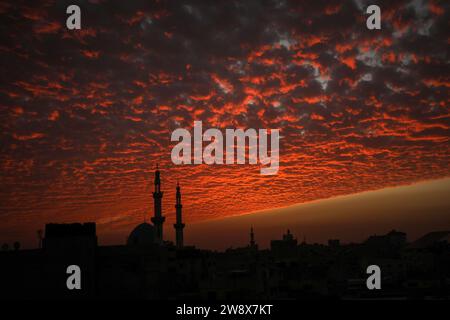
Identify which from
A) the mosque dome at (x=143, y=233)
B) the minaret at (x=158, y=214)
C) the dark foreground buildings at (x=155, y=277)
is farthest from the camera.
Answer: the mosque dome at (x=143, y=233)

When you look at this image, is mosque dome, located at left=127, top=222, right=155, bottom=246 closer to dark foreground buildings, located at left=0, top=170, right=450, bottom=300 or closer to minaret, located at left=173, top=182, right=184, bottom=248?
minaret, located at left=173, top=182, right=184, bottom=248

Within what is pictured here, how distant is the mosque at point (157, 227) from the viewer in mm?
59344

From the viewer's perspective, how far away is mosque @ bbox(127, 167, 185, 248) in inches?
2336

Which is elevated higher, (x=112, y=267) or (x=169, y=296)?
(x=112, y=267)

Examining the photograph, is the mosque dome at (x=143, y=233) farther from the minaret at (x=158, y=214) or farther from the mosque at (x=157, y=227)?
the minaret at (x=158, y=214)

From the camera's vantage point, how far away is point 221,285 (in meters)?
43.3

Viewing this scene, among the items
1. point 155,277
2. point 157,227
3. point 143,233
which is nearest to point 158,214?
point 157,227

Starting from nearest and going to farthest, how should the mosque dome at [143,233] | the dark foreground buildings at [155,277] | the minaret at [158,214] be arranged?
1. the dark foreground buildings at [155,277]
2. the minaret at [158,214]
3. the mosque dome at [143,233]

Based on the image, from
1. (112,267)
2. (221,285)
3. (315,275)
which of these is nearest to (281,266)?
(315,275)

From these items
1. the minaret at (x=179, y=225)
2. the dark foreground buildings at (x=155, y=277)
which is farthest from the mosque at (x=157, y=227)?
the dark foreground buildings at (x=155, y=277)

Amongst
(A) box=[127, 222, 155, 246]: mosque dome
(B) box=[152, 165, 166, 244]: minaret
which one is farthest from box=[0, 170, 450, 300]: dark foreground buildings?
(A) box=[127, 222, 155, 246]: mosque dome
